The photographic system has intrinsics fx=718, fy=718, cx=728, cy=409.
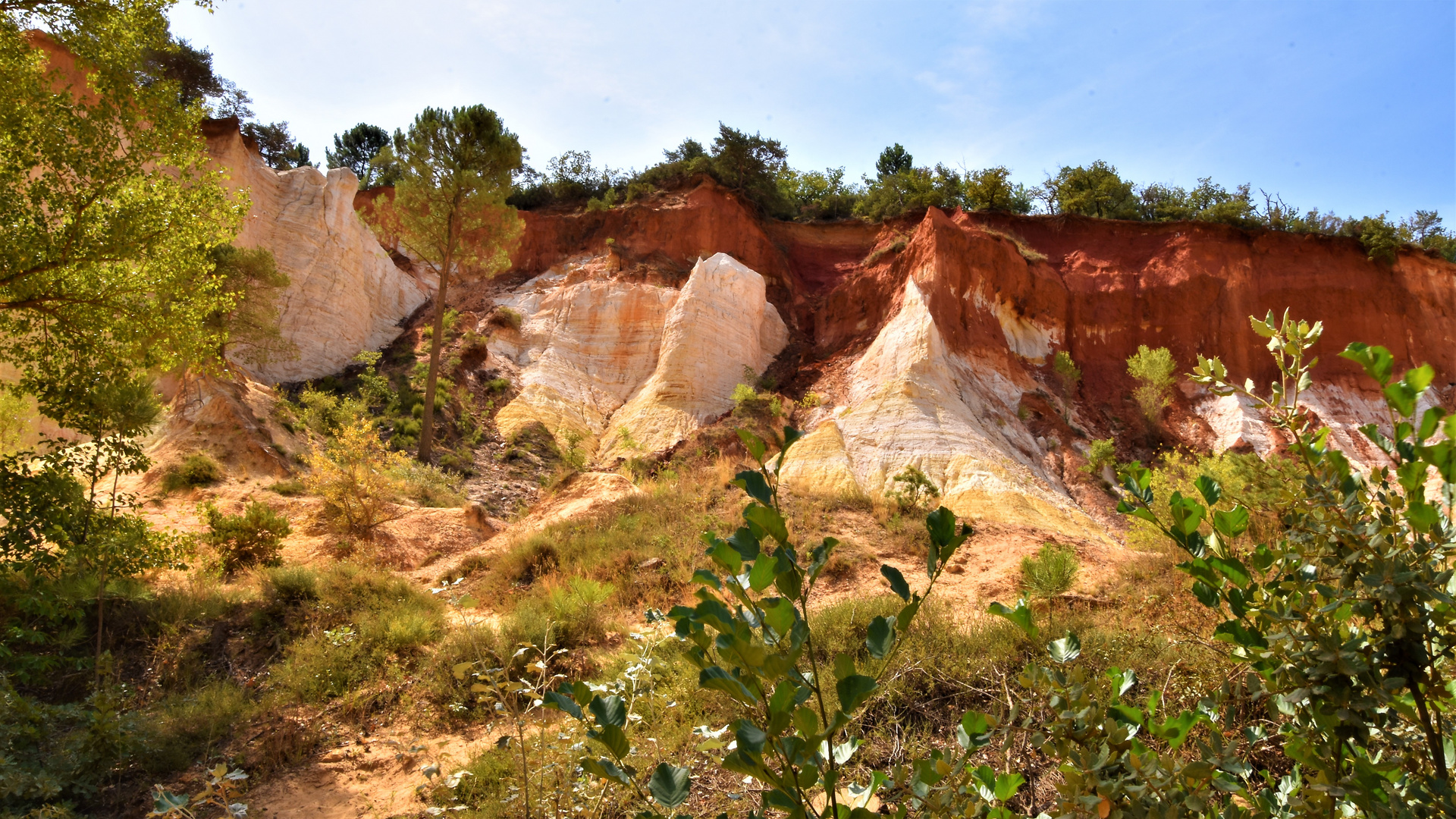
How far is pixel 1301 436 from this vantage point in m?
1.70

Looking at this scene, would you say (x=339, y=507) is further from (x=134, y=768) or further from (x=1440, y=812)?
(x=1440, y=812)

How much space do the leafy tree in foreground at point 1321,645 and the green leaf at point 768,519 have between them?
1.67ft

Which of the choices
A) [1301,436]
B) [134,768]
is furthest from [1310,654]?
[134,768]

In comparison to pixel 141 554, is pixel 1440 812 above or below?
above

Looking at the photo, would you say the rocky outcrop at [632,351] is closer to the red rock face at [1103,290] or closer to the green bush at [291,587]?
the red rock face at [1103,290]

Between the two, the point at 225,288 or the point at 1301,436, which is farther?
the point at 225,288

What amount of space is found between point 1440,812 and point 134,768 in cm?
639

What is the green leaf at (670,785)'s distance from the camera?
1238 millimetres

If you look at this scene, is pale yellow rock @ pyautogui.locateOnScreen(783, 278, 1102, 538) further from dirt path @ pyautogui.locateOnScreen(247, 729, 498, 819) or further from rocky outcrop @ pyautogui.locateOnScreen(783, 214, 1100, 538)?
dirt path @ pyautogui.locateOnScreen(247, 729, 498, 819)

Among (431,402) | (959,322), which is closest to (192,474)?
(431,402)

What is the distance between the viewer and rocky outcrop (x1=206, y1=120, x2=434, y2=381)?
72.0 ft

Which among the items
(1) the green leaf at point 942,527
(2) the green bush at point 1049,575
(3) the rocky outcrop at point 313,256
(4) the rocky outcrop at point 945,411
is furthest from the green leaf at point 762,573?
(3) the rocky outcrop at point 313,256

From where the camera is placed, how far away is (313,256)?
2333cm

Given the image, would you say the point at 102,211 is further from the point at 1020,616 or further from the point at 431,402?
the point at 431,402
